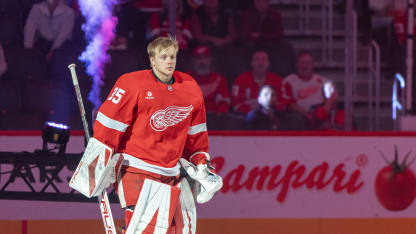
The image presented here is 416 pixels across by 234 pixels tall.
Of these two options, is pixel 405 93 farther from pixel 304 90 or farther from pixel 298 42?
pixel 298 42

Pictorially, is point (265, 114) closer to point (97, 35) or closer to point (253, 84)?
point (253, 84)

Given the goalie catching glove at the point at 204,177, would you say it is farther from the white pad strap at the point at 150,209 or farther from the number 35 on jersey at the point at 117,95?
the number 35 on jersey at the point at 117,95

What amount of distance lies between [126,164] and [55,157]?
1297 millimetres

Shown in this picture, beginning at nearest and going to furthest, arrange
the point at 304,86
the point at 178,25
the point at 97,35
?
1. the point at 97,35
2. the point at 304,86
3. the point at 178,25

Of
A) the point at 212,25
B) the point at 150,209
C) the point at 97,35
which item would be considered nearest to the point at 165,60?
the point at 150,209

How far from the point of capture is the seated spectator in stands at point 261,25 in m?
8.06

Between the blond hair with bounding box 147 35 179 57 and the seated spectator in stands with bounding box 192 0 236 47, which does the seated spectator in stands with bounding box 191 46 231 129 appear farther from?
the blond hair with bounding box 147 35 179 57

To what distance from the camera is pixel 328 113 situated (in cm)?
702

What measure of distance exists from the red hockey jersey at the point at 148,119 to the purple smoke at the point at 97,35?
2.05 metres

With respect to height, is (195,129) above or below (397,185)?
above

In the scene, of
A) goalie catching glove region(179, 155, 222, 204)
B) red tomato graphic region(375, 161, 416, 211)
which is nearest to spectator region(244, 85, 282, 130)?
red tomato graphic region(375, 161, 416, 211)

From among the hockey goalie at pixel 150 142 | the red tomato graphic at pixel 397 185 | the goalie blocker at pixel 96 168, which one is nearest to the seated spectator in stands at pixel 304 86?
the red tomato graphic at pixel 397 185

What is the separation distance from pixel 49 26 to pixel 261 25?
2.24m

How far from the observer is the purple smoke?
6227 millimetres
